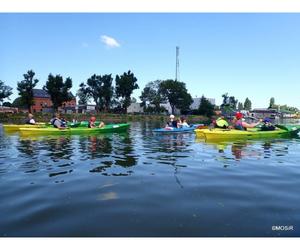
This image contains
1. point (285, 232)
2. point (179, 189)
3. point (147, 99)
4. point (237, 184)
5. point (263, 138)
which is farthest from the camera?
point (147, 99)

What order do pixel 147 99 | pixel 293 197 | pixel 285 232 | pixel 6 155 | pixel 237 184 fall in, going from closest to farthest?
pixel 285 232, pixel 293 197, pixel 237 184, pixel 6 155, pixel 147 99

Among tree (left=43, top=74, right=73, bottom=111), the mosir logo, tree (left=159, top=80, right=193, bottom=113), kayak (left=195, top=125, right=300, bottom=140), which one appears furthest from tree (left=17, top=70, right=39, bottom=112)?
the mosir logo

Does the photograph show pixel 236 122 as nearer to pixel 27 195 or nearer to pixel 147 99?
pixel 27 195

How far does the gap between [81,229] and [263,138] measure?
700 inches

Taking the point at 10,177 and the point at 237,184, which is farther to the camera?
the point at 10,177

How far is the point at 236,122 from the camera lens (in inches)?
821

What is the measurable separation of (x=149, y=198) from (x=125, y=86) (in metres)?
81.6

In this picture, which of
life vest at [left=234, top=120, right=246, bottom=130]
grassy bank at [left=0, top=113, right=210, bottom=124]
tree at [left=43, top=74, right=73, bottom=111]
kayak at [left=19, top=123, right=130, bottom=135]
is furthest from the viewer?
tree at [left=43, top=74, right=73, bottom=111]

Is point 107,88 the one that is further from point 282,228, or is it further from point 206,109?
point 282,228

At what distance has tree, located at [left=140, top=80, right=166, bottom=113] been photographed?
4070 inches

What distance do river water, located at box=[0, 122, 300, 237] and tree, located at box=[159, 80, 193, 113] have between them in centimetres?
9012

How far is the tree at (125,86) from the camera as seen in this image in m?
86.8

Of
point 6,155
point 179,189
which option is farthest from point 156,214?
point 6,155

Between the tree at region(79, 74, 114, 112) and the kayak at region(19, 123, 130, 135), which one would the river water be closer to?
the kayak at region(19, 123, 130, 135)
